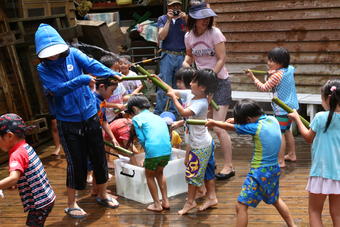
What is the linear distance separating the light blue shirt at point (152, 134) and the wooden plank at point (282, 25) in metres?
4.30

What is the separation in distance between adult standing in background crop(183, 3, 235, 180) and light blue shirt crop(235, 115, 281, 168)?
1575mm

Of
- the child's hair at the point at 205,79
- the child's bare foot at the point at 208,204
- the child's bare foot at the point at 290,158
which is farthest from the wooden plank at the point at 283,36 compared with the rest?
the child's bare foot at the point at 208,204

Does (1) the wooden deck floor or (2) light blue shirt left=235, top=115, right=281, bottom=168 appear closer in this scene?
(2) light blue shirt left=235, top=115, right=281, bottom=168

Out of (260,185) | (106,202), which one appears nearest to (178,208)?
(106,202)

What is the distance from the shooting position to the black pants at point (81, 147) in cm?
481

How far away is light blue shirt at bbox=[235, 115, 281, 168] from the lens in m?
4.06

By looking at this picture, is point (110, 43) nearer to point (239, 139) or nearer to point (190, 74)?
point (239, 139)

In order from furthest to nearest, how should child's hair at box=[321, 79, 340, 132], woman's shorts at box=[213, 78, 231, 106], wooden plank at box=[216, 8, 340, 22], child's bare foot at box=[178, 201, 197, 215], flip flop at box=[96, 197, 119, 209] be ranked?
wooden plank at box=[216, 8, 340, 22] < woman's shorts at box=[213, 78, 231, 106] < flip flop at box=[96, 197, 119, 209] < child's bare foot at box=[178, 201, 197, 215] < child's hair at box=[321, 79, 340, 132]

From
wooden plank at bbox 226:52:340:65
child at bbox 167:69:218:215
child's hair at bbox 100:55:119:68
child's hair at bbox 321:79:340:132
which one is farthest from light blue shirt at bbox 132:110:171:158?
wooden plank at bbox 226:52:340:65

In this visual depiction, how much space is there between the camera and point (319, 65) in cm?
834

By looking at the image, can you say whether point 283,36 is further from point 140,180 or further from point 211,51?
point 140,180

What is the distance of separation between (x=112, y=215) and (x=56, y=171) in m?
1.79

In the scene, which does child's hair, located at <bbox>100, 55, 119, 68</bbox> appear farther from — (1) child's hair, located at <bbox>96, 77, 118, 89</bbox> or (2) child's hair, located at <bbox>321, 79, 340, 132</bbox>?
(2) child's hair, located at <bbox>321, 79, 340, 132</bbox>

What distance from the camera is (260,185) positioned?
4.09 metres
